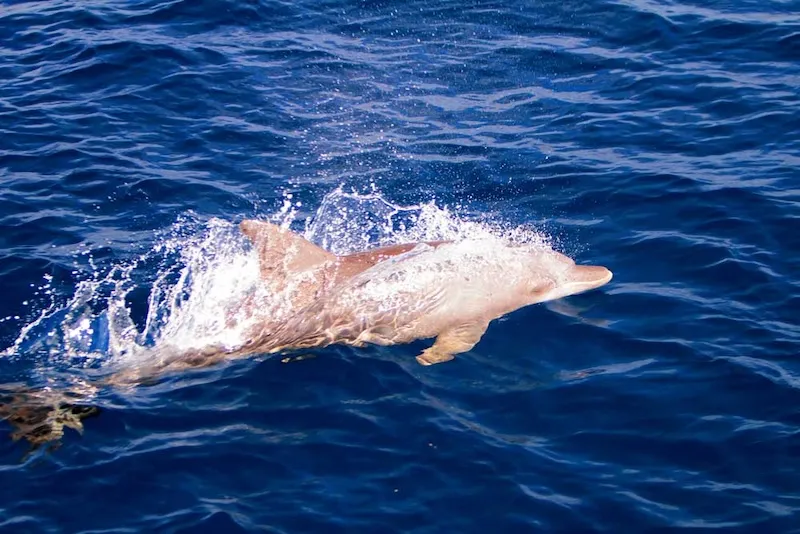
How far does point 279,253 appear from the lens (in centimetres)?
1076

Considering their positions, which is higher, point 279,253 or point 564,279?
point 279,253

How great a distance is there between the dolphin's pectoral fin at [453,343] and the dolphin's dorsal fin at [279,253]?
60.7 inches

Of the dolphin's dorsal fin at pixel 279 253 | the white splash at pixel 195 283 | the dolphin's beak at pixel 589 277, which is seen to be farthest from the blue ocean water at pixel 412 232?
the dolphin's dorsal fin at pixel 279 253

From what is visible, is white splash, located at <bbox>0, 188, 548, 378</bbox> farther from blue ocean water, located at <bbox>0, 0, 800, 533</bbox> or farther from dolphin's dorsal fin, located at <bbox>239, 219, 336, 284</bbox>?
dolphin's dorsal fin, located at <bbox>239, 219, 336, 284</bbox>

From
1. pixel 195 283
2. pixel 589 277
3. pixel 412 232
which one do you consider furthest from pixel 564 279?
pixel 195 283

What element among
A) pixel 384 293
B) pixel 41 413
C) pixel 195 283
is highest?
pixel 384 293

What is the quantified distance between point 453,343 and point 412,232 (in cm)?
250

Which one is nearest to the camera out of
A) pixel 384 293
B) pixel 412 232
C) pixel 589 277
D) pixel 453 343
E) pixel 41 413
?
pixel 41 413

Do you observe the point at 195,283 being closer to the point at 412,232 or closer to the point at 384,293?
the point at 384,293

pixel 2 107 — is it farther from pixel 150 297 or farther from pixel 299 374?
pixel 299 374

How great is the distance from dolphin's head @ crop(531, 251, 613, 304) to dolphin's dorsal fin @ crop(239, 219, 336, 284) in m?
2.37

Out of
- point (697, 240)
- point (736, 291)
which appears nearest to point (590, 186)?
point (697, 240)

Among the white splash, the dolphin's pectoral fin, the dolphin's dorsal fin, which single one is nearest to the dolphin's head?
the white splash

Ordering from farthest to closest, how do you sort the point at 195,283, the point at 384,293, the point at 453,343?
the point at 195,283 < the point at 384,293 < the point at 453,343
